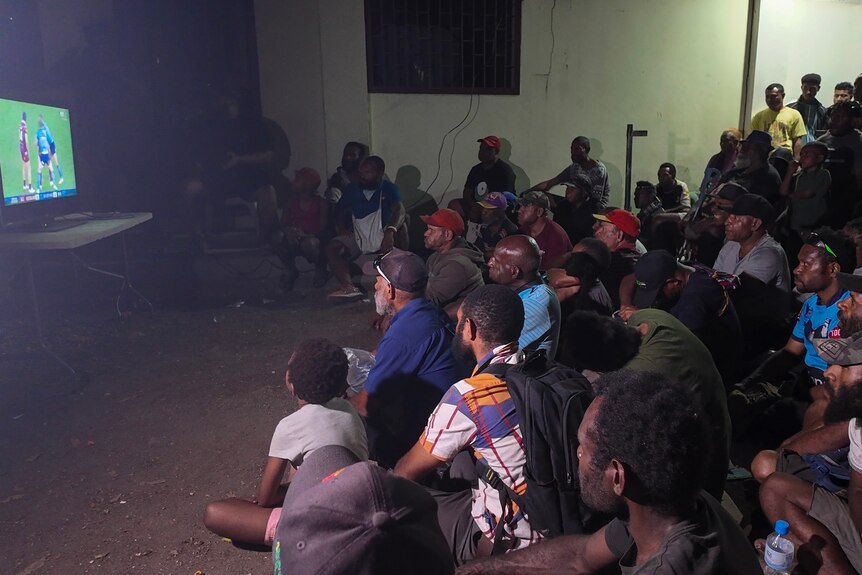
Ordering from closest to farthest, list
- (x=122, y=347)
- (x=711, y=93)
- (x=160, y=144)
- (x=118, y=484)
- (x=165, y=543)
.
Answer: (x=165, y=543) → (x=118, y=484) → (x=122, y=347) → (x=160, y=144) → (x=711, y=93)

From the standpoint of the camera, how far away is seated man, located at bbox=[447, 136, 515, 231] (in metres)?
8.70

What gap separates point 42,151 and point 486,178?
16.7 feet

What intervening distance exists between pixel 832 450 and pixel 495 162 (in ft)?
21.5

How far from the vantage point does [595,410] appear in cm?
166

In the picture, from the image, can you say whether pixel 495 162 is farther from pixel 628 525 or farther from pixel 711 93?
pixel 628 525

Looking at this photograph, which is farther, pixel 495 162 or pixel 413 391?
pixel 495 162

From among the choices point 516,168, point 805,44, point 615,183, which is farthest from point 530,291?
point 805,44

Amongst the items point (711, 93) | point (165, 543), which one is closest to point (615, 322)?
point (165, 543)

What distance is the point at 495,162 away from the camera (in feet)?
28.9

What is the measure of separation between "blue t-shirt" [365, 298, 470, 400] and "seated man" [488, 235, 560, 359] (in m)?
0.39

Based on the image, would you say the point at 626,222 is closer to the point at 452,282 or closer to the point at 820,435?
the point at 452,282

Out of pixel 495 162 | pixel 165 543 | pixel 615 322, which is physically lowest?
pixel 165 543

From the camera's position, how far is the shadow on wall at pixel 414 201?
9344mm

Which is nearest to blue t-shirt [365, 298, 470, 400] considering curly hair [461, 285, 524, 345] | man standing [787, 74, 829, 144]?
curly hair [461, 285, 524, 345]
